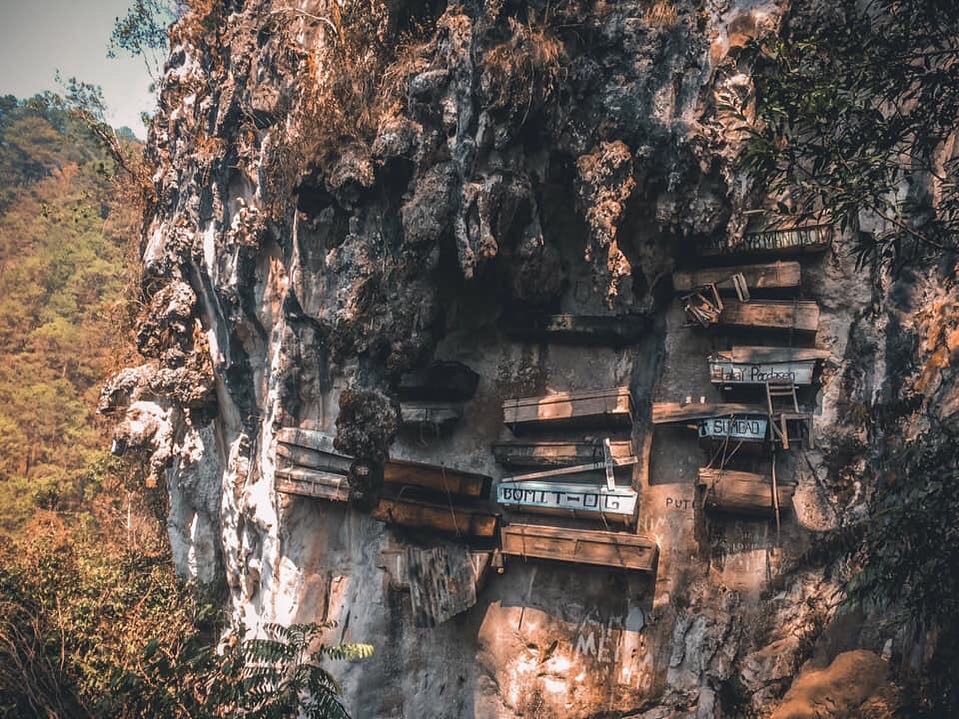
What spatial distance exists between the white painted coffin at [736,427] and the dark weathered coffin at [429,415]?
3.72 metres

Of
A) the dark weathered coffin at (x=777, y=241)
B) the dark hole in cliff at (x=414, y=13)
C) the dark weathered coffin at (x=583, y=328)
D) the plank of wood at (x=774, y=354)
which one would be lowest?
the plank of wood at (x=774, y=354)

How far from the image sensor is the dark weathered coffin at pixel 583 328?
36.7 ft

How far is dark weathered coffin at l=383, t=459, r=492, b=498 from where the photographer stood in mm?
11492

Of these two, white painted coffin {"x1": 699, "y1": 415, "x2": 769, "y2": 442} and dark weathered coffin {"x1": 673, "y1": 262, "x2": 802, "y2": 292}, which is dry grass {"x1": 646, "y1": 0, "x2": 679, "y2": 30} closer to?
dark weathered coffin {"x1": 673, "y1": 262, "x2": 802, "y2": 292}

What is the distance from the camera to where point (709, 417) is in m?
10.2

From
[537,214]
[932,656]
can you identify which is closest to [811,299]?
[537,214]

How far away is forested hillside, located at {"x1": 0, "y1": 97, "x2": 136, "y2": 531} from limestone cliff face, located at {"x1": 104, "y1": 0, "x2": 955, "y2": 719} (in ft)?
29.5

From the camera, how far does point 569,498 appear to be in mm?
10945

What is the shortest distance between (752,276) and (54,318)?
32013 mm

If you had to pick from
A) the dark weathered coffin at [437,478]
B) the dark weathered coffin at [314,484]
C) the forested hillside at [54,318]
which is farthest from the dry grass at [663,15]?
the forested hillside at [54,318]

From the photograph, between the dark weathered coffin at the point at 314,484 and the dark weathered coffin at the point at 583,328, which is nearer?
the dark weathered coffin at the point at 583,328

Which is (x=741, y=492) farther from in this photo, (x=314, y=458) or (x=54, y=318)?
(x=54, y=318)

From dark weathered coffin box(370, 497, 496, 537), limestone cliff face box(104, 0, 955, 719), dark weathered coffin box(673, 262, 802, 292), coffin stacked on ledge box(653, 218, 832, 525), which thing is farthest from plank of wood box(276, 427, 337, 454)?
dark weathered coffin box(673, 262, 802, 292)

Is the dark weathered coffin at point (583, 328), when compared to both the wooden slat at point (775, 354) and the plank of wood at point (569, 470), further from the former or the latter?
the plank of wood at point (569, 470)
